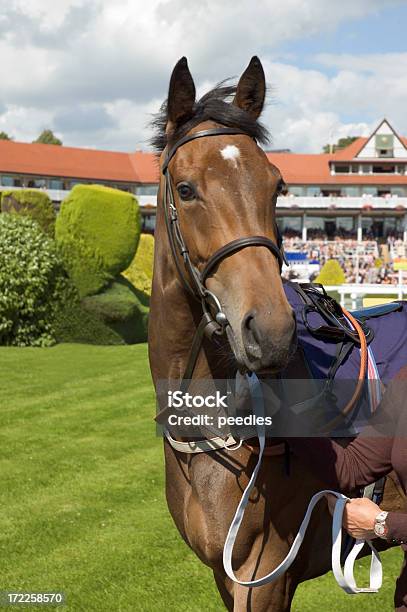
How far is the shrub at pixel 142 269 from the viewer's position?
64.4ft

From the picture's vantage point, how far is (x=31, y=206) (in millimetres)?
17641

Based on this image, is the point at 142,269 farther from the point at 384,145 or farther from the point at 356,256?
the point at 384,145

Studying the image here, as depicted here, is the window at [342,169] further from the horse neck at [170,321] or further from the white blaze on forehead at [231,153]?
the white blaze on forehead at [231,153]

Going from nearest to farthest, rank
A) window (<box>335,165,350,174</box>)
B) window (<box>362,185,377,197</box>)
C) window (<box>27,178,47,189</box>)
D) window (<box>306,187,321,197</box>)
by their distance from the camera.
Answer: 1. window (<box>27,178,47,189</box>)
2. window (<box>306,187,321,197</box>)
3. window (<box>362,185,377,197</box>)
4. window (<box>335,165,350,174</box>)

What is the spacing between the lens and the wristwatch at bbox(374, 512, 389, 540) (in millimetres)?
2391

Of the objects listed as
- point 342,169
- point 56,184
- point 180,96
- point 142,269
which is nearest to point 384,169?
point 342,169

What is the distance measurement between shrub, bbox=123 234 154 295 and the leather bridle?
16.3 m

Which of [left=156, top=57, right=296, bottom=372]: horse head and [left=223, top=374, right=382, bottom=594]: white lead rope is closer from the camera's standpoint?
[left=156, top=57, right=296, bottom=372]: horse head

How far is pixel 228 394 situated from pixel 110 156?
60416 millimetres

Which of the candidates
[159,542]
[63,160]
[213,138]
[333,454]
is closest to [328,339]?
[333,454]

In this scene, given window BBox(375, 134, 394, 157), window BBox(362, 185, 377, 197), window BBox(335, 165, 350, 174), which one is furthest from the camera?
window BBox(335, 165, 350, 174)

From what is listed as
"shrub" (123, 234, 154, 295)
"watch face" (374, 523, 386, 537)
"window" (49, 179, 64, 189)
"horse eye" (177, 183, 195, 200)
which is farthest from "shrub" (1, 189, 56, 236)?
"window" (49, 179, 64, 189)

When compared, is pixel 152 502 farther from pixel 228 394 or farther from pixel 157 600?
pixel 228 394

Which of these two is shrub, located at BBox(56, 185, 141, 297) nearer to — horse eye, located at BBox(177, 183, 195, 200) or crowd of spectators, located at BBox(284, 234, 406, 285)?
crowd of spectators, located at BBox(284, 234, 406, 285)
